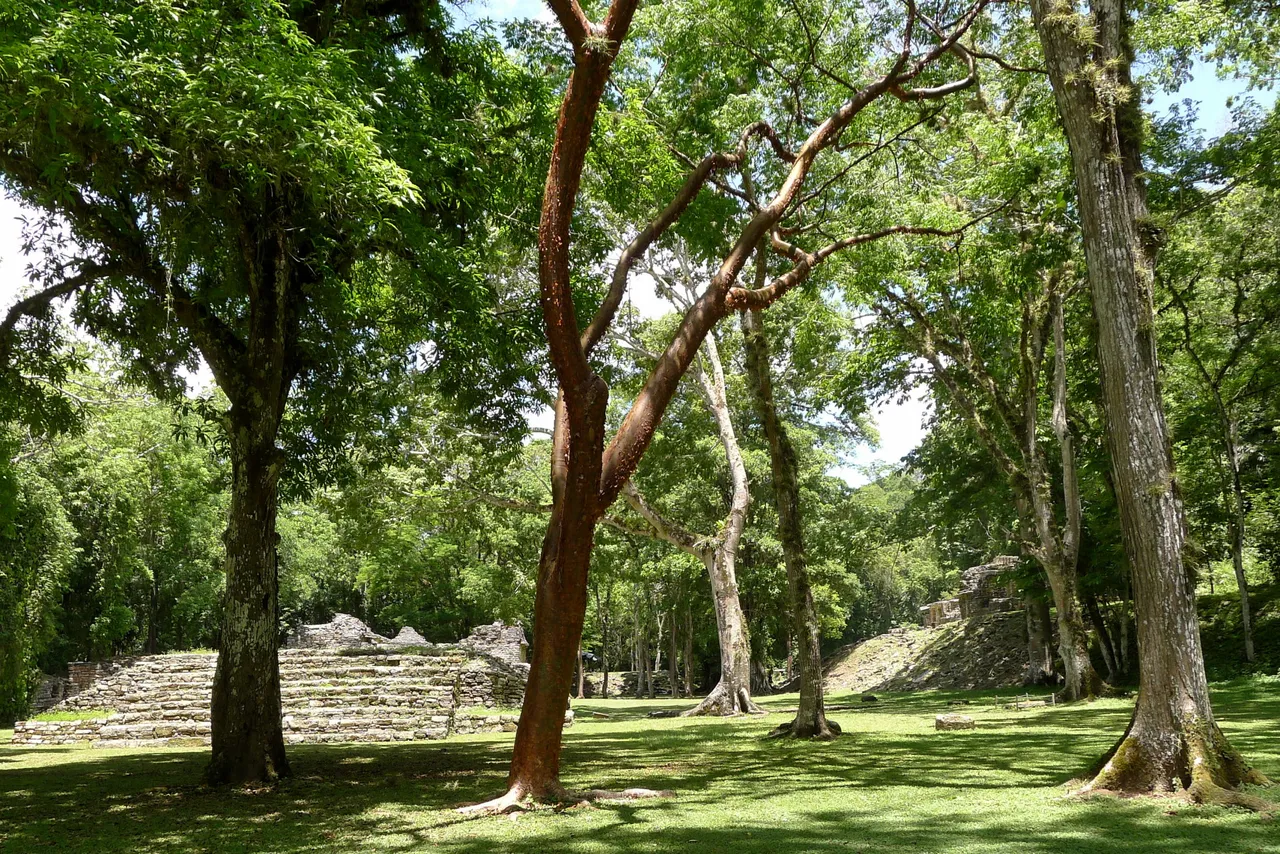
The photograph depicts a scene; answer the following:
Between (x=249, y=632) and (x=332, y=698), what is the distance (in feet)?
35.0

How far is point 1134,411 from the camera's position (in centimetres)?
620

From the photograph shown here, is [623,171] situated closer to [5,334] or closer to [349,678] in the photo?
[5,334]

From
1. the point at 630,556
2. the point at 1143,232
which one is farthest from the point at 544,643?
the point at 630,556

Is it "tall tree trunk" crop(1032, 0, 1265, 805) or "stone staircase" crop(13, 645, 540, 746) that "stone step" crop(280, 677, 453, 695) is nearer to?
"stone staircase" crop(13, 645, 540, 746)

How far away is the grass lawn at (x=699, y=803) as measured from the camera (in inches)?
197

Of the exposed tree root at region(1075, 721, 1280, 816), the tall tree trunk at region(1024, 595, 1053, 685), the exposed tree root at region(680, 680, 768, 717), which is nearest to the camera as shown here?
the exposed tree root at region(1075, 721, 1280, 816)

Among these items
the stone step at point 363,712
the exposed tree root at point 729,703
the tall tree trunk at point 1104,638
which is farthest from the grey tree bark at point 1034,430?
the stone step at point 363,712

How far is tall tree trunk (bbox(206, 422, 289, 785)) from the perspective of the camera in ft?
27.2

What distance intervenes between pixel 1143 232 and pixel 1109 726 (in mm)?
7177

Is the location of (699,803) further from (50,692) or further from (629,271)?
(50,692)

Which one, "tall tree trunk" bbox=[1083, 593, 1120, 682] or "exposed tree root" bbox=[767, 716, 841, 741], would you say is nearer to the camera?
"exposed tree root" bbox=[767, 716, 841, 741]

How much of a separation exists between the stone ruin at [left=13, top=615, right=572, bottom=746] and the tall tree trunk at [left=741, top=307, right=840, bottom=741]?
6.47 metres

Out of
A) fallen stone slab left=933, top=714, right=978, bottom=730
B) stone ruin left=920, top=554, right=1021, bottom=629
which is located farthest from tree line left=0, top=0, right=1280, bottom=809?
stone ruin left=920, top=554, right=1021, bottom=629

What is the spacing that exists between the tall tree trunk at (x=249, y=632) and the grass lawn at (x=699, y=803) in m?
0.38
